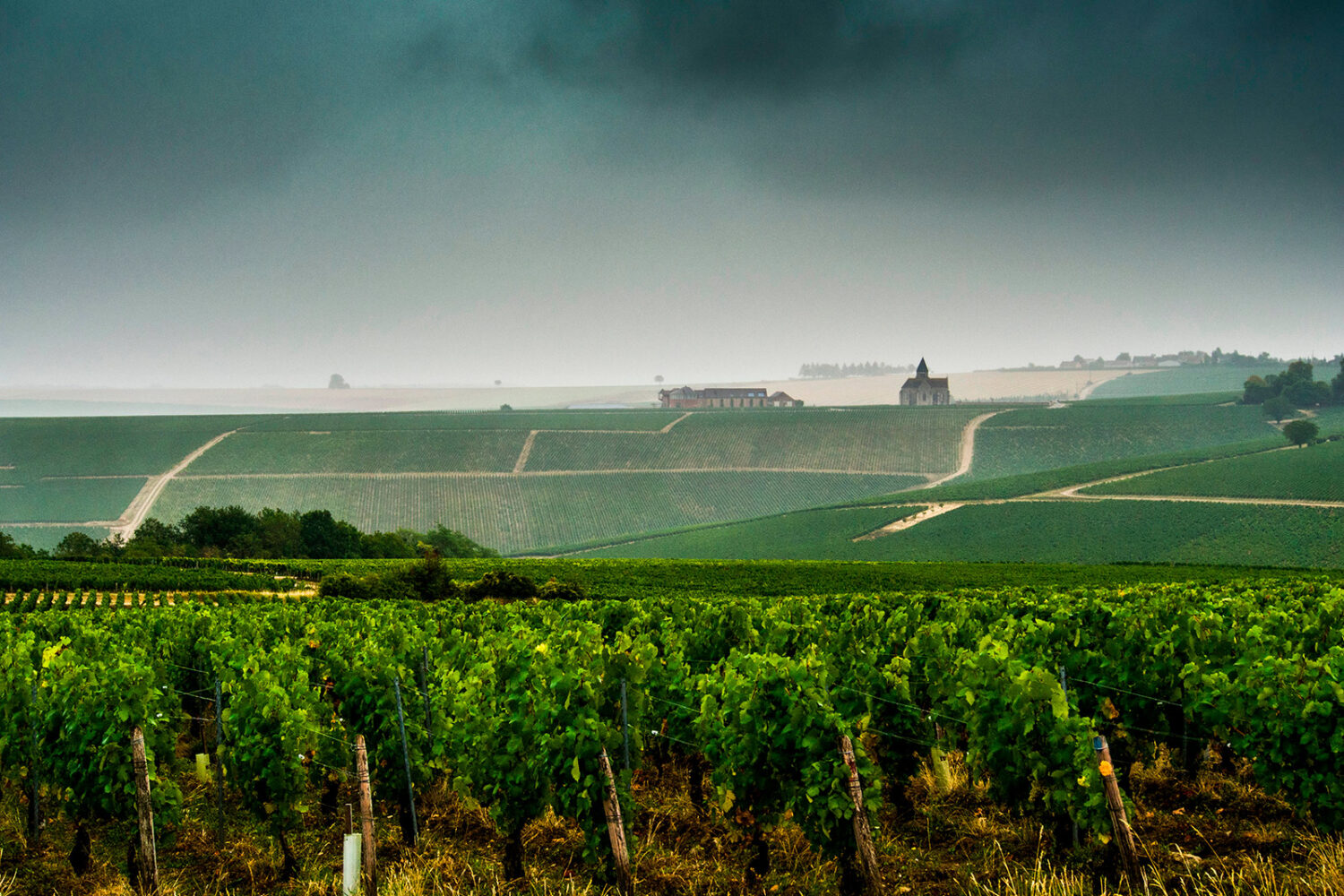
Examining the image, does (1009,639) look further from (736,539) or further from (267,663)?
(736,539)

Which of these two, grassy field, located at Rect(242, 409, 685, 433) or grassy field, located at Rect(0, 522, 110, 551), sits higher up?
grassy field, located at Rect(242, 409, 685, 433)

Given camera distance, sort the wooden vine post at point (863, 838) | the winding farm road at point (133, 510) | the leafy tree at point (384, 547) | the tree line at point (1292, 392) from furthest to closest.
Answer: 1. the tree line at point (1292, 392)
2. the winding farm road at point (133, 510)
3. the leafy tree at point (384, 547)
4. the wooden vine post at point (863, 838)

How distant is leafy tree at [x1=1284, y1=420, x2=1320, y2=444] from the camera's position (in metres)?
121

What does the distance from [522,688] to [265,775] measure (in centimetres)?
342

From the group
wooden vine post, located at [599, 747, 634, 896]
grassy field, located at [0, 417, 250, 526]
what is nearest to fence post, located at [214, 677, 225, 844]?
wooden vine post, located at [599, 747, 634, 896]

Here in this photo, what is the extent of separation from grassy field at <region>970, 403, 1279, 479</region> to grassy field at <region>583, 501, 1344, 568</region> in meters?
38.7

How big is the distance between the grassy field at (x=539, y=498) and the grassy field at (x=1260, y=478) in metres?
32.0

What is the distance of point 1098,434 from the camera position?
466 ft

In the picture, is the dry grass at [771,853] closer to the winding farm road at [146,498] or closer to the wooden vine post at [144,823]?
the wooden vine post at [144,823]

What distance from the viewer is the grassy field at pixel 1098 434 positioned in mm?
134000

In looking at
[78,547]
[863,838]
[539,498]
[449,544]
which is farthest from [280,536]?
[863,838]

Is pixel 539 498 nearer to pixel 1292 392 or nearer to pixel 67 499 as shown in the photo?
pixel 67 499

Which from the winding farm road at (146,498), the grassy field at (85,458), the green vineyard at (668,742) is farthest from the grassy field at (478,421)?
the green vineyard at (668,742)

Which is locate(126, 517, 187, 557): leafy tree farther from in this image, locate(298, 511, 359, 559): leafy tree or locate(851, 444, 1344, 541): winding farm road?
locate(851, 444, 1344, 541): winding farm road
